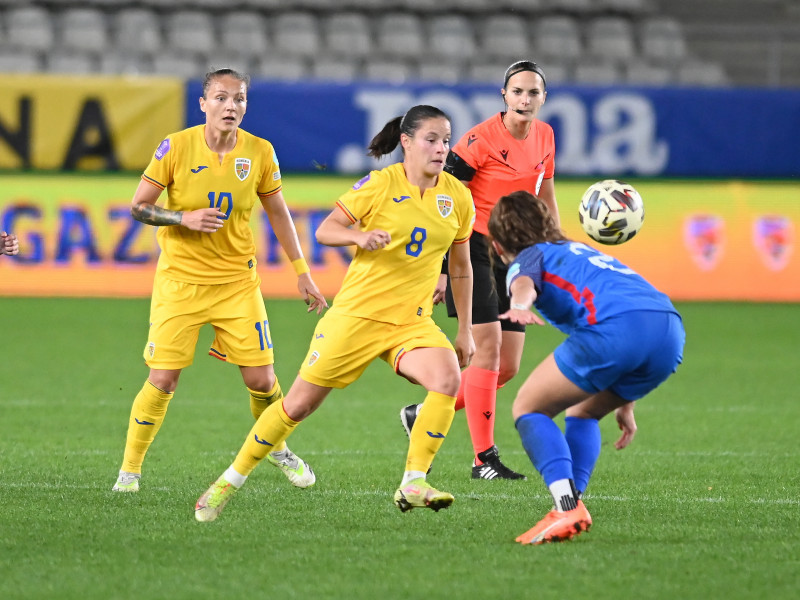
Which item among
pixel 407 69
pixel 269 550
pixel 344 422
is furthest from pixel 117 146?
pixel 269 550

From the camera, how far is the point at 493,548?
469 centimetres

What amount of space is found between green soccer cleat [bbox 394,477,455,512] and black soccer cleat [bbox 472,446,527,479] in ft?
4.55

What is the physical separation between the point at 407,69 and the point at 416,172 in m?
13.3

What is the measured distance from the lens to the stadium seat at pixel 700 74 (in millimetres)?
18547

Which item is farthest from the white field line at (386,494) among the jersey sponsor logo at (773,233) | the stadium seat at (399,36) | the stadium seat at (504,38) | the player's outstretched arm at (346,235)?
the stadium seat at (504,38)

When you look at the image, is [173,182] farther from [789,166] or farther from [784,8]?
[784,8]

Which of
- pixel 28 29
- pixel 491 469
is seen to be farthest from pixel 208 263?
pixel 28 29

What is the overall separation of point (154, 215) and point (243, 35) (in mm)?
13196

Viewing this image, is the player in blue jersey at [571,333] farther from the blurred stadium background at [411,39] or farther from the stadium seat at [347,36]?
the stadium seat at [347,36]

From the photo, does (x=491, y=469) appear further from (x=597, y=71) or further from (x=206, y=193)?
(x=597, y=71)

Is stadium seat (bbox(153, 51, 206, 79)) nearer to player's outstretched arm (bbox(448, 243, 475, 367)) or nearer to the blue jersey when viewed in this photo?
player's outstretched arm (bbox(448, 243, 475, 367))

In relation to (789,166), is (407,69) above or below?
above

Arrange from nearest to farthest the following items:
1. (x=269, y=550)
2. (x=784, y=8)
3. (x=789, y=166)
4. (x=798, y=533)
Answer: (x=269, y=550)
(x=798, y=533)
(x=789, y=166)
(x=784, y=8)

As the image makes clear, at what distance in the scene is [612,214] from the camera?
18.2 feet
